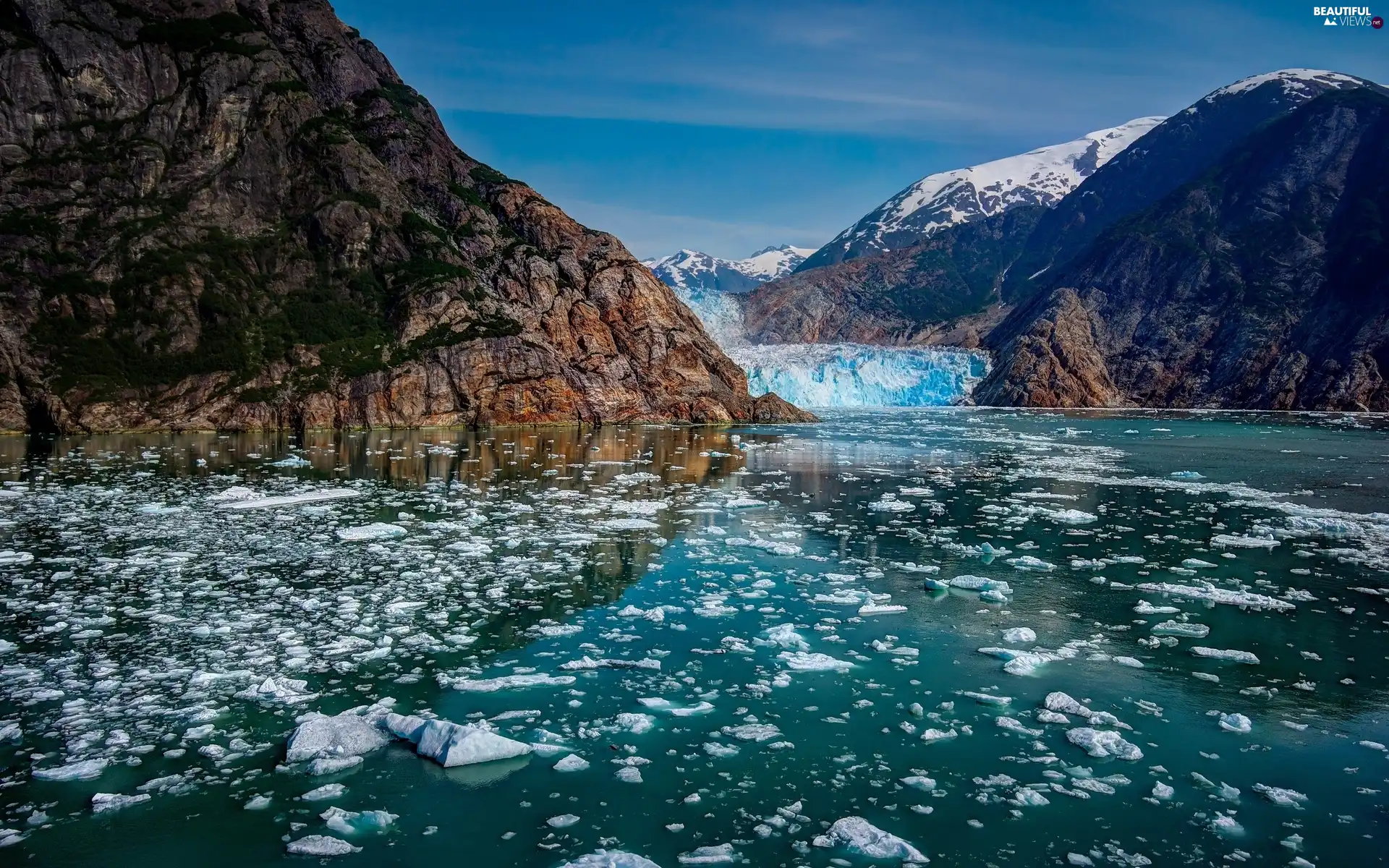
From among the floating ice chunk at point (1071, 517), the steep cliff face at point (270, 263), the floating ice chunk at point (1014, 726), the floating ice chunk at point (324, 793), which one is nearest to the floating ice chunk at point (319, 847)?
the floating ice chunk at point (324, 793)

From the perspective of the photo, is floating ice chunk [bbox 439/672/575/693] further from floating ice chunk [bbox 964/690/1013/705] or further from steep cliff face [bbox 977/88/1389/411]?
steep cliff face [bbox 977/88/1389/411]

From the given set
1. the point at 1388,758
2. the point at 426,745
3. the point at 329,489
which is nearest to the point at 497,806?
the point at 426,745

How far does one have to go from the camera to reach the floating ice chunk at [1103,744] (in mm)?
9258

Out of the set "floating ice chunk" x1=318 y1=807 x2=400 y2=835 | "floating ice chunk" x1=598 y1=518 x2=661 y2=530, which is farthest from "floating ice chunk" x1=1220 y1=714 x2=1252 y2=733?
"floating ice chunk" x1=598 y1=518 x2=661 y2=530

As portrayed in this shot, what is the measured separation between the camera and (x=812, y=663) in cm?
1212

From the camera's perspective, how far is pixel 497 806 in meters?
7.99

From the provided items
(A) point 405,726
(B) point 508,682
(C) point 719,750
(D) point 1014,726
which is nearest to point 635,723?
(C) point 719,750

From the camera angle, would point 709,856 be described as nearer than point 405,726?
Yes

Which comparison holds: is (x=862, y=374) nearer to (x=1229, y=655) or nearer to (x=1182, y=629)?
(x=1182, y=629)

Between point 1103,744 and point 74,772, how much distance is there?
1134cm

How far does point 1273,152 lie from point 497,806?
8072 inches

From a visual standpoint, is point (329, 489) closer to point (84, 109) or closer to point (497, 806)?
point (497, 806)

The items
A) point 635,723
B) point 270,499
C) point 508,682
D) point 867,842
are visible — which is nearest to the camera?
point 867,842

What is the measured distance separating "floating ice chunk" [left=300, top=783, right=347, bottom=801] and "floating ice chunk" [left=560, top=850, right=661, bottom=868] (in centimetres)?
279
